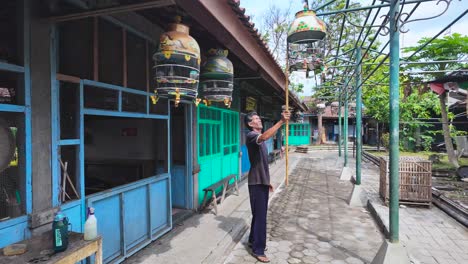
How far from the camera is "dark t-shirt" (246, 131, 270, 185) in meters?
3.73

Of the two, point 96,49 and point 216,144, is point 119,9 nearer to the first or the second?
point 96,49

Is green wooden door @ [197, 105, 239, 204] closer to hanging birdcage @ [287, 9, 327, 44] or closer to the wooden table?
hanging birdcage @ [287, 9, 327, 44]

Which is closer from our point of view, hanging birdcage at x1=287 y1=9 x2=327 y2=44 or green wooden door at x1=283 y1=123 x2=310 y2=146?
hanging birdcage at x1=287 y1=9 x2=327 y2=44

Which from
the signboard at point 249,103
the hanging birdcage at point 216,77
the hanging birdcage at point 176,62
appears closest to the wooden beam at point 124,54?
the hanging birdcage at point 216,77

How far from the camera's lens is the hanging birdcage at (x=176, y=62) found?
2404 mm

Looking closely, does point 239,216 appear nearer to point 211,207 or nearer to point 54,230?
point 211,207

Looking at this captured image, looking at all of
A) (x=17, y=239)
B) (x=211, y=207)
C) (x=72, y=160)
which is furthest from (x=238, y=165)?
(x=17, y=239)

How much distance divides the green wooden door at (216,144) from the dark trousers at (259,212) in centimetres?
226

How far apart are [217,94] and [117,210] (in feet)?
6.23

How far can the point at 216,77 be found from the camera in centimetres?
343

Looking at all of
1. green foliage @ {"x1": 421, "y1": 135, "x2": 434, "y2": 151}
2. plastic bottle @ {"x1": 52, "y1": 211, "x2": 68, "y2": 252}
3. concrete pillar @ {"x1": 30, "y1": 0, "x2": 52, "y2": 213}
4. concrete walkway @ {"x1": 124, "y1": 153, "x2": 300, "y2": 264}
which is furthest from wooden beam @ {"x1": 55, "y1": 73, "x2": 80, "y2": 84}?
green foliage @ {"x1": 421, "y1": 135, "x2": 434, "y2": 151}

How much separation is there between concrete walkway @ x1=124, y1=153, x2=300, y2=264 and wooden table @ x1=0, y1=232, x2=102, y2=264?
5.05ft

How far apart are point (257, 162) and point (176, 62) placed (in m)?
1.88

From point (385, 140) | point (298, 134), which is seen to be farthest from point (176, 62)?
point (298, 134)
